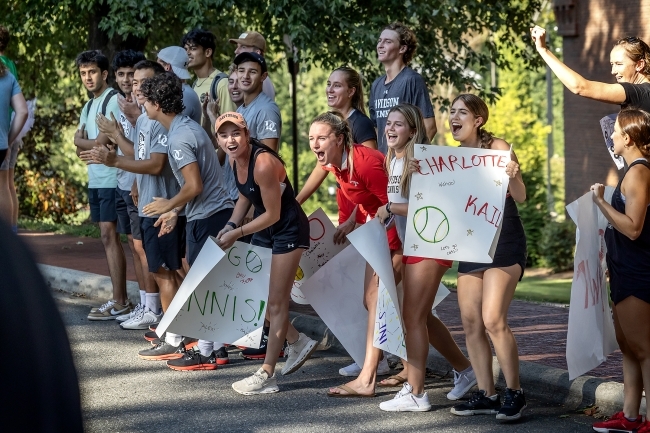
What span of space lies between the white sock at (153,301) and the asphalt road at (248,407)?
96 cm

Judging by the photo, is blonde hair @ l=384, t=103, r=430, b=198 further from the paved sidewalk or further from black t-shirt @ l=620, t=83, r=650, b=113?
the paved sidewalk

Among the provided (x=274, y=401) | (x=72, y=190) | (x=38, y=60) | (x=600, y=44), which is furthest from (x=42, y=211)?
(x=274, y=401)

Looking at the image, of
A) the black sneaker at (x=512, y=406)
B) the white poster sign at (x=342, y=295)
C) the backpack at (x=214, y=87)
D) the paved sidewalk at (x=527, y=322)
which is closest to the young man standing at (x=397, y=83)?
the white poster sign at (x=342, y=295)

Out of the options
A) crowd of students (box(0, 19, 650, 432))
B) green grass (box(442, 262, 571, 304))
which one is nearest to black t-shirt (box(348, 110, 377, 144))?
crowd of students (box(0, 19, 650, 432))

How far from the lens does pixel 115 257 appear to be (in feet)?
28.5

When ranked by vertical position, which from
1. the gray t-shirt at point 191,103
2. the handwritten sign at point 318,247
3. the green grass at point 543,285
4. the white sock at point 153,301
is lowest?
the green grass at point 543,285

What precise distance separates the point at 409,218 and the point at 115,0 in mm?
8399

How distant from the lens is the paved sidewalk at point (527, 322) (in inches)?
263

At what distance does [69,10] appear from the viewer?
49.5ft

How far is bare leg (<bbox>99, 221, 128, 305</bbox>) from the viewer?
8.69m

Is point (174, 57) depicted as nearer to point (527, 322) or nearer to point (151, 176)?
point (151, 176)

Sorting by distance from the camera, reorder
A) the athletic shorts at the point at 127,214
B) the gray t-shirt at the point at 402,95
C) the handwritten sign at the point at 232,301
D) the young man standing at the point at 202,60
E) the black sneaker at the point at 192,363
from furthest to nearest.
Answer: the young man standing at the point at 202,60 → the athletic shorts at the point at 127,214 → the gray t-shirt at the point at 402,95 → the black sneaker at the point at 192,363 → the handwritten sign at the point at 232,301

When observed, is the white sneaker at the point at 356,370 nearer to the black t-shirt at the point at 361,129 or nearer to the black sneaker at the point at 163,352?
the black sneaker at the point at 163,352

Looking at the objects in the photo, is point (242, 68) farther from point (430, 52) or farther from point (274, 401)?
point (430, 52)
